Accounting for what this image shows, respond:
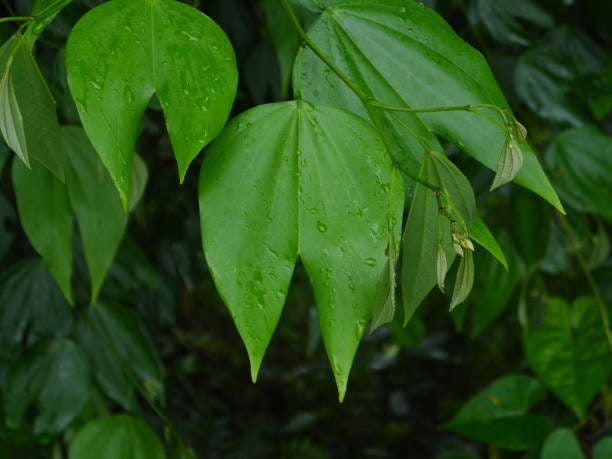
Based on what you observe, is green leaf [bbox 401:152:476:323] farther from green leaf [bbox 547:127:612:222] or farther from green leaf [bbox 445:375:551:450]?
green leaf [bbox 445:375:551:450]

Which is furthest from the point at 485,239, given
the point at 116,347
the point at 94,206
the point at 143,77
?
the point at 116,347

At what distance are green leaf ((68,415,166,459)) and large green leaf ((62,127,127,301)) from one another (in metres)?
0.23

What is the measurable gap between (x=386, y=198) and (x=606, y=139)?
679 mm

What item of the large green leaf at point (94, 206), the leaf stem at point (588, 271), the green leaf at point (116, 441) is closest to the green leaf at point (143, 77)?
Answer: the large green leaf at point (94, 206)

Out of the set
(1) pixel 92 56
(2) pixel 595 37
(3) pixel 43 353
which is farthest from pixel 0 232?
(2) pixel 595 37

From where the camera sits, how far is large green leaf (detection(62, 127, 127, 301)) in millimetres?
916

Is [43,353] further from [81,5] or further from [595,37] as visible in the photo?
[595,37]

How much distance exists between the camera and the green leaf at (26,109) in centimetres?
56

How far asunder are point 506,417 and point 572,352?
0.44ft

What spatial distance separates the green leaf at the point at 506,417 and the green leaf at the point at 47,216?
2.10ft

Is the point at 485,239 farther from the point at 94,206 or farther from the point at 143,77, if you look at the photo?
the point at 94,206

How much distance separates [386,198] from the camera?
587mm

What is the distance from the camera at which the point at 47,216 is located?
91 centimetres

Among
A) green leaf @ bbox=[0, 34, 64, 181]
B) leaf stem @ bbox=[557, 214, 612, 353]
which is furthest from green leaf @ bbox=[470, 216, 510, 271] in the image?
leaf stem @ bbox=[557, 214, 612, 353]
